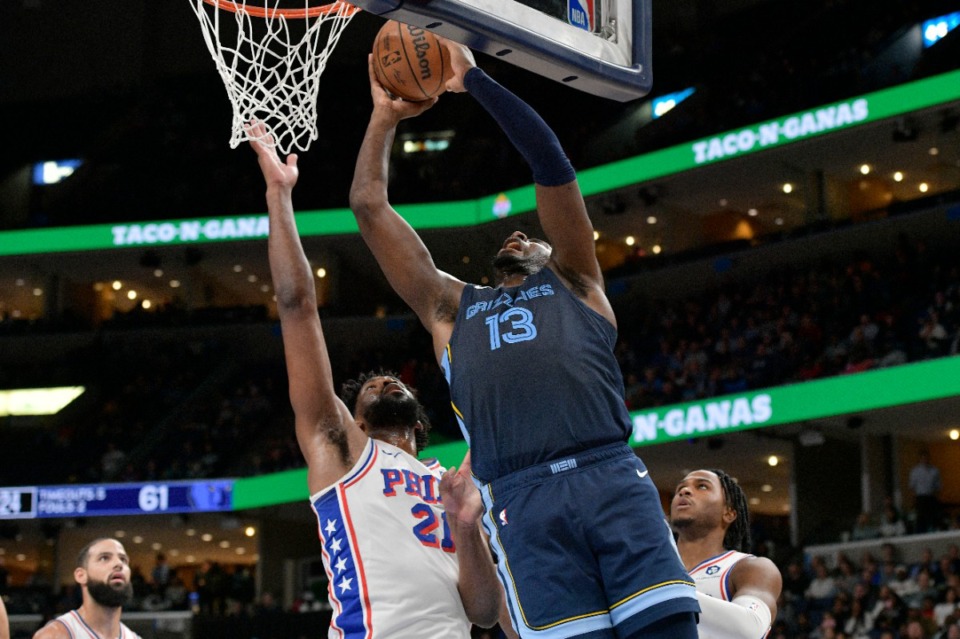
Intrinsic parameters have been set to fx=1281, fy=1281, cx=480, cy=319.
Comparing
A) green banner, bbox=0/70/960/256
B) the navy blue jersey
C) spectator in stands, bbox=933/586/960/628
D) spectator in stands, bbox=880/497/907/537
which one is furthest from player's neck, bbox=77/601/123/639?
green banner, bbox=0/70/960/256

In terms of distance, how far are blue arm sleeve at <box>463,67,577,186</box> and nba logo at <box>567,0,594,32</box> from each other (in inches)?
18.5

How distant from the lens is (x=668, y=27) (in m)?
26.6

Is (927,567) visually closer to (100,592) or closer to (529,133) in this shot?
(100,592)

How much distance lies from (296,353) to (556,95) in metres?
22.8

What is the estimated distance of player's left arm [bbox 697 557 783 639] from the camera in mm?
3807

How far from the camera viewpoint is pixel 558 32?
3570mm

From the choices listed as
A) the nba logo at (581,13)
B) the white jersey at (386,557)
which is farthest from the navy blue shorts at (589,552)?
the nba logo at (581,13)

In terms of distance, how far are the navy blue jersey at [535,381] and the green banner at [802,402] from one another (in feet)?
45.1

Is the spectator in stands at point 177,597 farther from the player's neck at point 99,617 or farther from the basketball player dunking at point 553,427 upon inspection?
the basketball player dunking at point 553,427

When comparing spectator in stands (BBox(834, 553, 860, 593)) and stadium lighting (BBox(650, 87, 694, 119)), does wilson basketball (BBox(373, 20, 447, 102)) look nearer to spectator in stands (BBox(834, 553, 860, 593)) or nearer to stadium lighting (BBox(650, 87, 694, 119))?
spectator in stands (BBox(834, 553, 860, 593))

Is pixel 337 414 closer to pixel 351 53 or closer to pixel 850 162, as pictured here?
pixel 850 162

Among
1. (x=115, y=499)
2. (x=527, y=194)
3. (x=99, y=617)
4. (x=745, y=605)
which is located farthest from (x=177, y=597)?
(x=745, y=605)

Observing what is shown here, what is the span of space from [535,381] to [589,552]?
433mm

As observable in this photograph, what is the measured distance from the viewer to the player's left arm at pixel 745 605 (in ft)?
12.5
